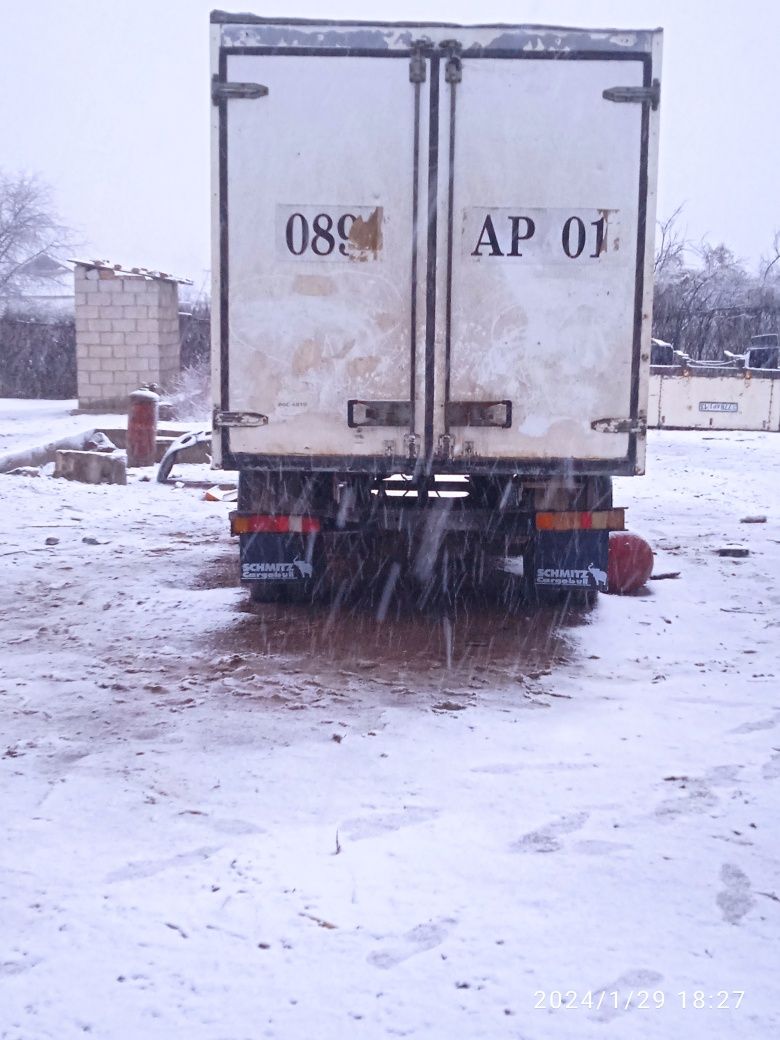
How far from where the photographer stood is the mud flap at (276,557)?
21.2 feet

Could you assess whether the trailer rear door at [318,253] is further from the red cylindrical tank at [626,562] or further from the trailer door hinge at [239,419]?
the red cylindrical tank at [626,562]

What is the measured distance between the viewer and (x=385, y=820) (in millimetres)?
3709

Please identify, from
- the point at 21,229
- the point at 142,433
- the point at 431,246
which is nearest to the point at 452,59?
the point at 431,246

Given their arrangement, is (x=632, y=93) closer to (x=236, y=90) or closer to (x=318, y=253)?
(x=318, y=253)

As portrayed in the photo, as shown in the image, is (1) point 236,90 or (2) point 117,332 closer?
(1) point 236,90

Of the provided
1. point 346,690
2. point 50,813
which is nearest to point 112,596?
point 346,690

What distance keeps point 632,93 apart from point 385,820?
167 inches

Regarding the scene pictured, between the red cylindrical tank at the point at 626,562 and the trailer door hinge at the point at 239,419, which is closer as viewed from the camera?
the trailer door hinge at the point at 239,419

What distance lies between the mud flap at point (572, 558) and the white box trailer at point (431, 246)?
590 millimetres

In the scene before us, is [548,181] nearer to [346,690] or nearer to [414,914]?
[346,690]

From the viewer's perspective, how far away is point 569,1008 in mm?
2643
